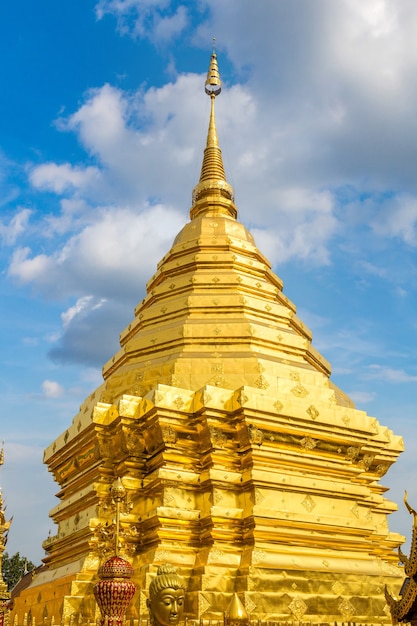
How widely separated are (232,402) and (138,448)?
1.97m

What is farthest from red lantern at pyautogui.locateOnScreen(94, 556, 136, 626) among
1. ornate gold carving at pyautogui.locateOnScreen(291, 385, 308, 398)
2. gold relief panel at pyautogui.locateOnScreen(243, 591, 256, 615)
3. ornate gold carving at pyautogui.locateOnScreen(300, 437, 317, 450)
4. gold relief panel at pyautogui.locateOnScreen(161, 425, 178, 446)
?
ornate gold carving at pyautogui.locateOnScreen(291, 385, 308, 398)

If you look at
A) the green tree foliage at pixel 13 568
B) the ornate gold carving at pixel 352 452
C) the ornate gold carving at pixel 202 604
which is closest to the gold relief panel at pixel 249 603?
the ornate gold carving at pixel 202 604

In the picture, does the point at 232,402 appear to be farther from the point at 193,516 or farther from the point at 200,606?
the point at 200,606

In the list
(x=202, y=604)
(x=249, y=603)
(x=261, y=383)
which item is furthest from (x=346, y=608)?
(x=261, y=383)

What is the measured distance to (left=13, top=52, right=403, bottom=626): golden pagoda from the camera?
1091 cm

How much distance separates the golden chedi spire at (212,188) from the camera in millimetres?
19406

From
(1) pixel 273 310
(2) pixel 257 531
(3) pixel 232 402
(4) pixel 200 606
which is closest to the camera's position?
(4) pixel 200 606

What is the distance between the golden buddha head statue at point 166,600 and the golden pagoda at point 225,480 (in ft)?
12.5

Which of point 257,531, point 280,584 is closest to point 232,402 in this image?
point 257,531

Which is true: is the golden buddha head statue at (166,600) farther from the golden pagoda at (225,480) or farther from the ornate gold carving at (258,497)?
the ornate gold carving at (258,497)

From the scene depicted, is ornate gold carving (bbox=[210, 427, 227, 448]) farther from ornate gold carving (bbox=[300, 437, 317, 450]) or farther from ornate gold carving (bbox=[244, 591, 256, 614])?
ornate gold carving (bbox=[244, 591, 256, 614])

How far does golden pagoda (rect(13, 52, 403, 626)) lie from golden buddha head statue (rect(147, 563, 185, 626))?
381 cm

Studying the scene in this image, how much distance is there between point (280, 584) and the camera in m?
10.6

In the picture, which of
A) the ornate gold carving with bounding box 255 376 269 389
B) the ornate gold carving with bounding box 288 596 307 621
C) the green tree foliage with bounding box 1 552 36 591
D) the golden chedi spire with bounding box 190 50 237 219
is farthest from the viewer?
the green tree foliage with bounding box 1 552 36 591
